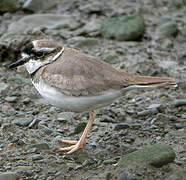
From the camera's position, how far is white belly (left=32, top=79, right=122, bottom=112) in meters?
5.11

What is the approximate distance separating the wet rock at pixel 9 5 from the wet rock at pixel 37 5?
21 centimetres

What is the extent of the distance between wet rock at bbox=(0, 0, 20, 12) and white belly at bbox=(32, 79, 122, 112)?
15.7 ft

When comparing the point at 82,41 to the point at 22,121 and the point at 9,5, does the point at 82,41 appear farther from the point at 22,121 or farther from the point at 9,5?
the point at 22,121

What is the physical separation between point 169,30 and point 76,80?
459 cm

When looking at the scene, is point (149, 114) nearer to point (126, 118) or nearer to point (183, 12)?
point (126, 118)

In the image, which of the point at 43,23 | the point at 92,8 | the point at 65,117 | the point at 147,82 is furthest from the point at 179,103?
the point at 92,8

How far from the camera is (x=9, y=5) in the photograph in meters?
9.50

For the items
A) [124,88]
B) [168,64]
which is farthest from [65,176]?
[168,64]

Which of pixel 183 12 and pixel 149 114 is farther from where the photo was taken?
pixel 183 12

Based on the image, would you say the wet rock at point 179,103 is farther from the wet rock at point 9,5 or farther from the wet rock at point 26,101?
the wet rock at point 9,5

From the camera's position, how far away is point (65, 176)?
16.0 ft

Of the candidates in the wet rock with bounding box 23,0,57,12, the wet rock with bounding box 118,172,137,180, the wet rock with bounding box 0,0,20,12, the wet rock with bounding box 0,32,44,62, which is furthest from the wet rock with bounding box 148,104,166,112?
the wet rock with bounding box 0,0,20,12

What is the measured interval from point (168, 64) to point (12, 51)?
10.1 ft

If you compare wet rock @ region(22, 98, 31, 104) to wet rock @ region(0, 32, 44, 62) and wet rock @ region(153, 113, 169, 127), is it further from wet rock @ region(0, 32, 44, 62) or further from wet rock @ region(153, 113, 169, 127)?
wet rock @ region(153, 113, 169, 127)
